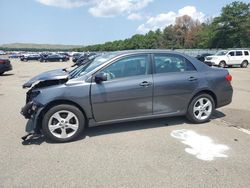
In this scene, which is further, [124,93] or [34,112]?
[124,93]

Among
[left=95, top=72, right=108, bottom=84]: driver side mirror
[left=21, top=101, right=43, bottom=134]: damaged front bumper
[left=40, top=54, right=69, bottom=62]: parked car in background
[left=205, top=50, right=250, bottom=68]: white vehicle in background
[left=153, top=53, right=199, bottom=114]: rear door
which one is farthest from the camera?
[left=40, top=54, right=69, bottom=62]: parked car in background

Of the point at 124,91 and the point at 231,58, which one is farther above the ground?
the point at 124,91

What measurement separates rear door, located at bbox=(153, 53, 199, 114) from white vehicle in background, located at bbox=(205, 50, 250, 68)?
22.9 metres

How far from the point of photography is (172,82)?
593 cm

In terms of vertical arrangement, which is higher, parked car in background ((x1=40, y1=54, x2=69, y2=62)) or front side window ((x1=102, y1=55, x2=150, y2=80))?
front side window ((x1=102, y1=55, x2=150, y2=80))

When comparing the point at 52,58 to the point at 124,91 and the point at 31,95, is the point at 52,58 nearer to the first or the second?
the point at 31,95

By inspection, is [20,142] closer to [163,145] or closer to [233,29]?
[163,145]

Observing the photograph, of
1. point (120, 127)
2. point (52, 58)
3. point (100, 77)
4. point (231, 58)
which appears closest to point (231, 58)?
point (231, 58)

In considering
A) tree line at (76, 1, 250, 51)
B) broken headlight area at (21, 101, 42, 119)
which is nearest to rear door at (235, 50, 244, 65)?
broken headlight area at (21, 101, 42, 119)

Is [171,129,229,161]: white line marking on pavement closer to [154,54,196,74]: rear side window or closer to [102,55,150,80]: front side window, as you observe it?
[154,54,196,74]: rear side window

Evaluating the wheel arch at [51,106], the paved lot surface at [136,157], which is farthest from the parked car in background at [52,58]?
the wheel arch at [51,106]

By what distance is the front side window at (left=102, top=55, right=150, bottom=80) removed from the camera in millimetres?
5562

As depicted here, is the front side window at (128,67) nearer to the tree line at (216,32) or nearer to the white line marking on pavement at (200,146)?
the white line marking on pavement at (200,146)

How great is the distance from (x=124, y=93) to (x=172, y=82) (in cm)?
109
